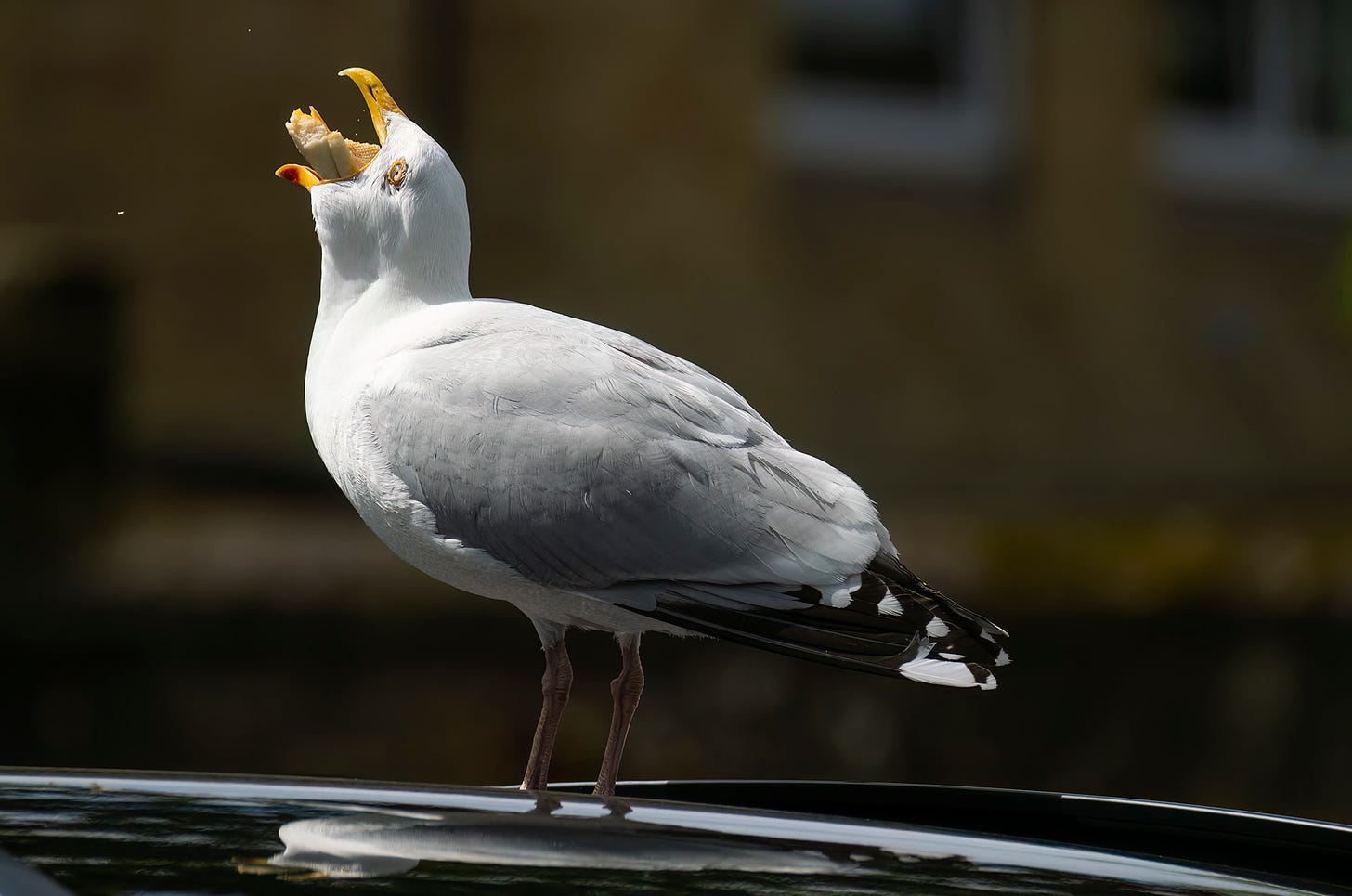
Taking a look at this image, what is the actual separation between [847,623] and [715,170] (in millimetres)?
6031

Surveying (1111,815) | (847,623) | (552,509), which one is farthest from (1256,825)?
(552,509)

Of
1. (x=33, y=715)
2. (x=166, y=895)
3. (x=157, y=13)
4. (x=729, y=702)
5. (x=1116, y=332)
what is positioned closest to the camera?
(x=166, y=895)

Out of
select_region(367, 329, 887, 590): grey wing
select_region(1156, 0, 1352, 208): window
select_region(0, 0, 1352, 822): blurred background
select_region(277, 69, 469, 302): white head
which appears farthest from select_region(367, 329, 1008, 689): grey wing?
select_region(1156, 0, 1352, 208): window

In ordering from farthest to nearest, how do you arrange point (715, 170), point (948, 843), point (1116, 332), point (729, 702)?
1. point (1116, 332)
2. point (715, 170)
3. point (729, 702)
4. point (948, 843)

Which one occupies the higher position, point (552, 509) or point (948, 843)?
point (552, 509)

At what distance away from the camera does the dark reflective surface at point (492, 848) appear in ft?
4.06

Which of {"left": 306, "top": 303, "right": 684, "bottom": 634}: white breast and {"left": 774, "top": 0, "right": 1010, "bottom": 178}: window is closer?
{"left": 306, "top": 303, "right": 684, "bottom": 634}: white breast

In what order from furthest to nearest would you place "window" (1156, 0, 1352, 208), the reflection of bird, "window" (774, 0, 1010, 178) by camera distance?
1. "window" (1156, 0, 1352, 208)
2. "window" (774, 0, 1010, 178)
3. the reflection of bird

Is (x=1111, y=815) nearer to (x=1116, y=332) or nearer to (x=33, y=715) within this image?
(x=33, y=715)

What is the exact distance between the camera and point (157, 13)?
22.0 ft

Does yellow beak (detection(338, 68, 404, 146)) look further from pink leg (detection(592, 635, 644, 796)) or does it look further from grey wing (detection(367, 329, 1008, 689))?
pink leg (detection(592, 635, 644, 796))

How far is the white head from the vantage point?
1.90m

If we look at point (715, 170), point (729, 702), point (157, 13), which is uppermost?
point (157, 13)

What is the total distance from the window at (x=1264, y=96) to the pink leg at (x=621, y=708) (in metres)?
8.01
